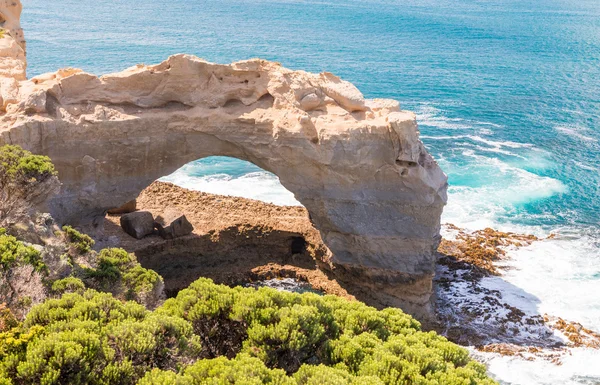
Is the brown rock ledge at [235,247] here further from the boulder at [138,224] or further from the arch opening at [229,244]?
the boulder at [138,224]

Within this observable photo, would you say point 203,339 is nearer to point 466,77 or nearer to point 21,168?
point 21,168

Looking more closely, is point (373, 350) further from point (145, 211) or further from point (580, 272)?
point (580, 272)

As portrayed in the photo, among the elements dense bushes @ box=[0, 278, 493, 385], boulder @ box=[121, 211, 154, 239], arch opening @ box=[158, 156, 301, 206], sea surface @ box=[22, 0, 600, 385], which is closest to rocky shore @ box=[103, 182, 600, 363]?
boulder @ box=[121, 211, 154, 239]

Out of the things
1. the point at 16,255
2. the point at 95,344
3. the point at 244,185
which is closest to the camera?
the point at 95,344

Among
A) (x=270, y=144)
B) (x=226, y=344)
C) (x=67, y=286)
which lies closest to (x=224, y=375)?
(x=226, y=344)

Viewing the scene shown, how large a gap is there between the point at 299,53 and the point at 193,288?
65.7 meters

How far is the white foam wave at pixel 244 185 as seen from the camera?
132 ft

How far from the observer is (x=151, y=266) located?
1163 inches

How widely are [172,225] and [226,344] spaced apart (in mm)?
15360

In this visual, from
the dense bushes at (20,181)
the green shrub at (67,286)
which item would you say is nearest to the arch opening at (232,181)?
the dense bushes at (20,181)

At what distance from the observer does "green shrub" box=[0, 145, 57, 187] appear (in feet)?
67.3

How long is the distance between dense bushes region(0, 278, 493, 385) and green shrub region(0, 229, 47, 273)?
2991 millimetres

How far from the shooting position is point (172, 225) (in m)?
30.2

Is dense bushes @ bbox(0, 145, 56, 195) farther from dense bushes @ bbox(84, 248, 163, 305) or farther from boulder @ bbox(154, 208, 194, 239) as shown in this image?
boulder @ bbox(154, 208, 194, 239)
